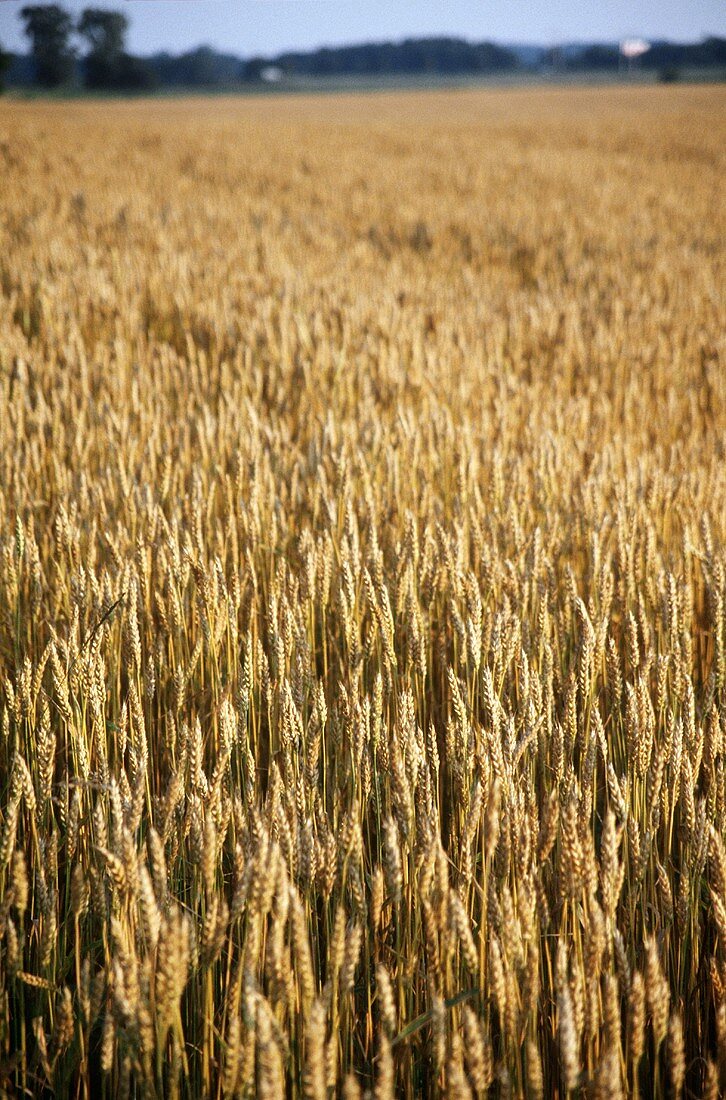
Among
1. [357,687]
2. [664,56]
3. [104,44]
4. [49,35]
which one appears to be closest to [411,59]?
[664,56]

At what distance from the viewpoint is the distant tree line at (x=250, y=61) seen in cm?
3062

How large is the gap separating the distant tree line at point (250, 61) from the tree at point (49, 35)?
1.2 inches

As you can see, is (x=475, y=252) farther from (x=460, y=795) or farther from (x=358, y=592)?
(x=460, y=795)

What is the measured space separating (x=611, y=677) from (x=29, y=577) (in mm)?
1158

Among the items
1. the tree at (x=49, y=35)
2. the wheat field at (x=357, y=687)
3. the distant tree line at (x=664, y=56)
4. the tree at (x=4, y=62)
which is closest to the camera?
the wheat field at (x=357, y=687)

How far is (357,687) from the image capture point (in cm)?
131

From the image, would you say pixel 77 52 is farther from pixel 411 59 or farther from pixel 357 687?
pixel 411 59

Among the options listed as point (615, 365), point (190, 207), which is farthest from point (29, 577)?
point (190, 207)

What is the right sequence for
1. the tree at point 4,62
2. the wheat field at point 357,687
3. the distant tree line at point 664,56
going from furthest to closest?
the distant tree line at point 664,56, the tree at point 4,62, the wheat field at point 357,687

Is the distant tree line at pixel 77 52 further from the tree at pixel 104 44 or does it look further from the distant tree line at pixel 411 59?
the distant tree line at pixel 411 59

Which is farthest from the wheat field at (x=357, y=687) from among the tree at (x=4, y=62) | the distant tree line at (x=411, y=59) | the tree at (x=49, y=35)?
the distant tree line at (x=411, y=59)

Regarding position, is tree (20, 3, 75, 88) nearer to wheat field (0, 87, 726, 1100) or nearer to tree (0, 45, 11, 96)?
tree (0, 45, 11, 96)

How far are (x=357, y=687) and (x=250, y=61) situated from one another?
7665cm

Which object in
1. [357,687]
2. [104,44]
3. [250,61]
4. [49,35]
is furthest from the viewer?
[250,61]
